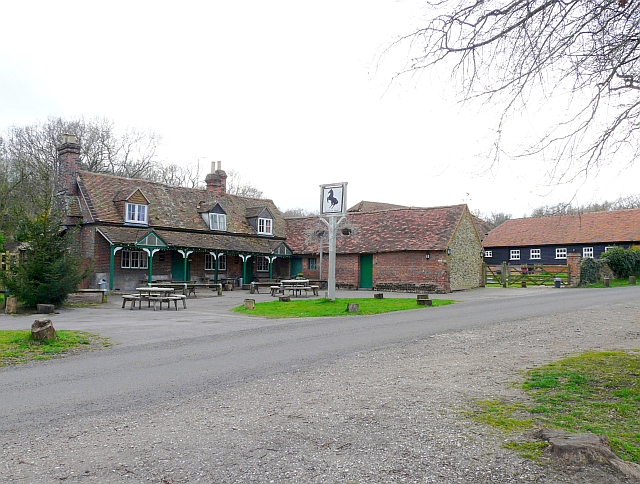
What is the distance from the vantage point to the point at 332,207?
22188 mm

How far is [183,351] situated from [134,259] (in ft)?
73.4

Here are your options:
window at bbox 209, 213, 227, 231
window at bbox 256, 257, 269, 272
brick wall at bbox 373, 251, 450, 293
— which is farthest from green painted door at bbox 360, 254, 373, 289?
window at bbox 209, 213, 227, 231

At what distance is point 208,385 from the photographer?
808 centimetres

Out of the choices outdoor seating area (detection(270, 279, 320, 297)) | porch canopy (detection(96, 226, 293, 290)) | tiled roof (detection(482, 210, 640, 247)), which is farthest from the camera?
tiled roof (detection(482, 210, 640, 247))

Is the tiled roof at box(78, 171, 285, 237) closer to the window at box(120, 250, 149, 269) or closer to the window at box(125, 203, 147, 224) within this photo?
the window at box(125, 203, 147, 224)

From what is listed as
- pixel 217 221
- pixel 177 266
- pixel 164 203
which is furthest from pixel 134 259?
pixel 217 221

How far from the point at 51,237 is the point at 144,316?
4914mm

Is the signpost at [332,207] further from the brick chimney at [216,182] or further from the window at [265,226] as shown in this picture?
the brick chimney at [216,182]

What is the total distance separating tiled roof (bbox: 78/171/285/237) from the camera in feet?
104

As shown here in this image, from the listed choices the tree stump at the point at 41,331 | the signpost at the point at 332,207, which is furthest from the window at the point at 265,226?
the tree stump at the point at 41,331

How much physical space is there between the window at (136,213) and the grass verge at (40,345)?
19110mm

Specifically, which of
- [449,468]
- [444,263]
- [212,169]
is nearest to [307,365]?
[449,468]

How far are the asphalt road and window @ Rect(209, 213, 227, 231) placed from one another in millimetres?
17117

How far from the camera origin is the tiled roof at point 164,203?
104 ft
